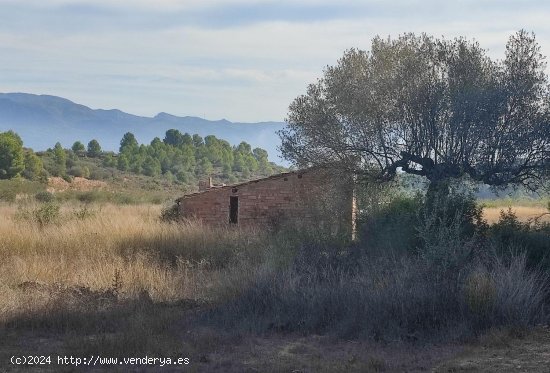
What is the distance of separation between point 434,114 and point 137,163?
64855mm

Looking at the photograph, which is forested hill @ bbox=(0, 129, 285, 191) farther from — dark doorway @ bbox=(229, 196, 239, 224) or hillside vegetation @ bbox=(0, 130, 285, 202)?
dark doorway @ bbox=(229, 196, 239, 224)

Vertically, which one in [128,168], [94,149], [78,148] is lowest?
[128,168]

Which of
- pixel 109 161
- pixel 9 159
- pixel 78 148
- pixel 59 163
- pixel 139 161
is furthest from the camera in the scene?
pixel 78 148

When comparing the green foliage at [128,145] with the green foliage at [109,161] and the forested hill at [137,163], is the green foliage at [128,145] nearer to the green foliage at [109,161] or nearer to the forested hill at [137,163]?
the forested hill at [137,163]

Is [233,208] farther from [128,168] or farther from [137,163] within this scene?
[137,163]

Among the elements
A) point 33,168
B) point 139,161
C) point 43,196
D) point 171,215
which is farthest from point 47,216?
point 139,161

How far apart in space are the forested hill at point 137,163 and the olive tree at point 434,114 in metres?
41.0

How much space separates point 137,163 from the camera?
78688 mm

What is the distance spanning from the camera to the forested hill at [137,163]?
56125 mm

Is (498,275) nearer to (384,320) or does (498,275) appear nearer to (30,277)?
(384,320)

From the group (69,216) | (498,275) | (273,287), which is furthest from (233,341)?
(69,216)

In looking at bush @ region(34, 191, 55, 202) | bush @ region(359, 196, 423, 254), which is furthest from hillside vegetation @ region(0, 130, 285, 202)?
bush @ region(359, 196, 423, 254)

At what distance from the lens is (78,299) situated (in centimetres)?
1016

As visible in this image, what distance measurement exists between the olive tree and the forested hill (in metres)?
41.0
